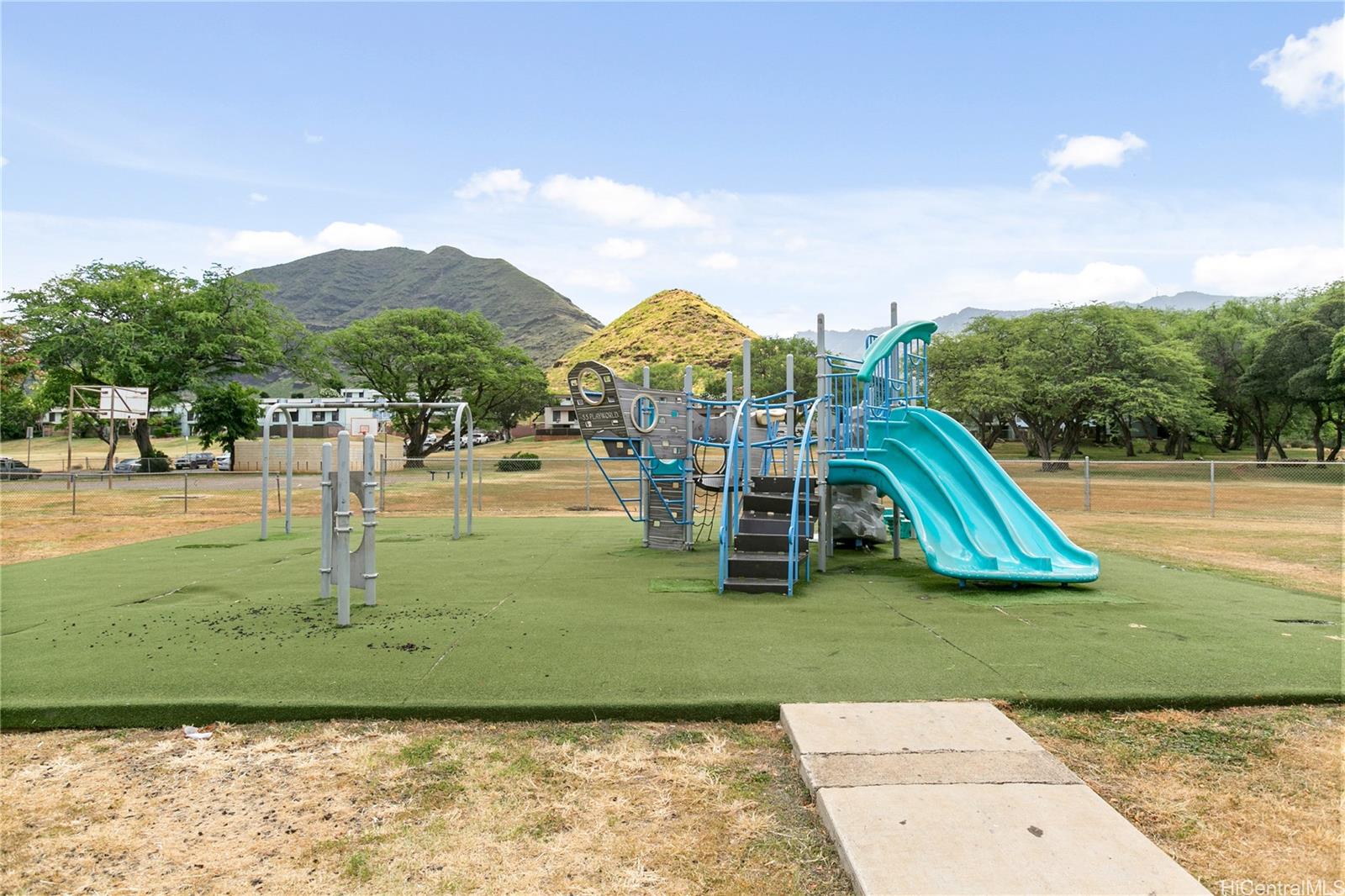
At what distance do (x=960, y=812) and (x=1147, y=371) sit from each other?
41.4 metres

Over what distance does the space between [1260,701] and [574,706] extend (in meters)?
3.64

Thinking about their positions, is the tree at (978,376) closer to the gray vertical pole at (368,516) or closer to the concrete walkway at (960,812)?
the gray vertical pole at (368,516)

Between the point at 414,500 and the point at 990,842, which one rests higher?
the point at 990,842

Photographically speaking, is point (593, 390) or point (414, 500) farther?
point (414, 500)

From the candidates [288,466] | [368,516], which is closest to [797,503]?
[368,516]

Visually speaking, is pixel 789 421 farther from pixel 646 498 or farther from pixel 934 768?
pixel 934 768

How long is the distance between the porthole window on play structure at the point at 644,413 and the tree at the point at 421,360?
35.3 m

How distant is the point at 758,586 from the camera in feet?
22.4

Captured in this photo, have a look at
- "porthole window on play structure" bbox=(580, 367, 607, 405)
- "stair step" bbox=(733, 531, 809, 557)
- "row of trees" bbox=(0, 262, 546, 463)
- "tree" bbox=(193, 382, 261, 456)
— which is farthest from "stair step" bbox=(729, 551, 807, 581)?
"tree" bbox=(193, 382, 261, 456)

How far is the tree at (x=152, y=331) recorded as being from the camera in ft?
115

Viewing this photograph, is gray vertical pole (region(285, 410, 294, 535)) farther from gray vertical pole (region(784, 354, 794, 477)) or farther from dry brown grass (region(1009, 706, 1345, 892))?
dry brown grass (region(1009, 706, 1345, 892))

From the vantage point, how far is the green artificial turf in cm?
396

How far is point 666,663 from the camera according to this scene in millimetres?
4547

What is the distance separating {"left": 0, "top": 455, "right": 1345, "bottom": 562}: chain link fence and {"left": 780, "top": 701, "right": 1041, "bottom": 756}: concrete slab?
789 centimetres
